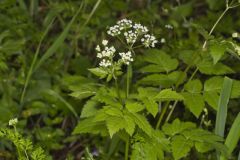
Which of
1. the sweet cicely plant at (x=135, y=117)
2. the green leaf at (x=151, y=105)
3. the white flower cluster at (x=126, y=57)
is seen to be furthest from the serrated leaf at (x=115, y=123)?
the white flower cluster at (x=126, y=57)

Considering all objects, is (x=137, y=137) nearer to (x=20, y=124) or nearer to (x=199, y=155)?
(x=199, y=155)

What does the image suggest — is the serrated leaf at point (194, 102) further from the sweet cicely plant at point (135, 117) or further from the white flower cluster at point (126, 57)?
the white flower cluster at point (126, 57)

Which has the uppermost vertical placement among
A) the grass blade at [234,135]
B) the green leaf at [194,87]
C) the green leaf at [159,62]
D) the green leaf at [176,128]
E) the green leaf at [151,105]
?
the green leaf at [159,62]

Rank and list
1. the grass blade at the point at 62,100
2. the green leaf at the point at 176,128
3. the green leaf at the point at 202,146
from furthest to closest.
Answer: the grass blade at the point at 62,100 < the green leaf at the point at 176,128 < the green leaf at the point at 202,146

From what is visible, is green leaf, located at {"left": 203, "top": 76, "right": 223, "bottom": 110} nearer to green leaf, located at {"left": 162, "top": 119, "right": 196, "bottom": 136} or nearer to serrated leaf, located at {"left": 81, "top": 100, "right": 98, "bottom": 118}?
green leaf, located at {"left": 162, "top": 119, "right": 196, "bottom": 136}

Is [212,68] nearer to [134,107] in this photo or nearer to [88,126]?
[134,107]

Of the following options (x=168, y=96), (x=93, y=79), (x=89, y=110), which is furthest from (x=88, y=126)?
(x=93, y=79)

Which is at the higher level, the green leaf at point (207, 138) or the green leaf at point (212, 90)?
the green leaf at point (212, 90)

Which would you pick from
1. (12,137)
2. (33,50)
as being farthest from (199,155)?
(33,50)
